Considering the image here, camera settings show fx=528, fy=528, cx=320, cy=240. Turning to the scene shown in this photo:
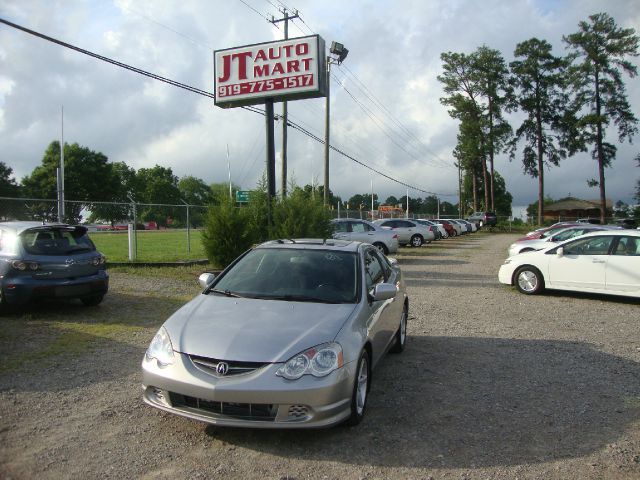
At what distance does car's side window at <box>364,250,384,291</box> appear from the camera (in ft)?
17.6

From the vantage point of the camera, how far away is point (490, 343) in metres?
7.21

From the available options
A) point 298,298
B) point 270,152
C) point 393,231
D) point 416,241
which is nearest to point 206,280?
point 298,298

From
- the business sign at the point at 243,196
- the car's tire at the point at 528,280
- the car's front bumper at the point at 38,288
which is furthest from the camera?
the business sign at the point at 243,196

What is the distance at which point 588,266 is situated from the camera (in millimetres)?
10773

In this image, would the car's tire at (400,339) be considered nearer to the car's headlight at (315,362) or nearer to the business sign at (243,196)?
the car's headlight at (315,362)

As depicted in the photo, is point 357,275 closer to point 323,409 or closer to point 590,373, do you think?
point 323,409

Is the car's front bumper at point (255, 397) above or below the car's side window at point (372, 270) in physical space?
below

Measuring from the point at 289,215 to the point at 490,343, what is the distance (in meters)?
7.93

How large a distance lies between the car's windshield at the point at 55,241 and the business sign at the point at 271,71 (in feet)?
28.5

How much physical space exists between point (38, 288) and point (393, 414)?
19.5ft

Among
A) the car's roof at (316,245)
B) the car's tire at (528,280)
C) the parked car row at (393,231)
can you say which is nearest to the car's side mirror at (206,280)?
the car's roof at (316,245)

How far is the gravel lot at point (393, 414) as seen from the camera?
3621 millimetres

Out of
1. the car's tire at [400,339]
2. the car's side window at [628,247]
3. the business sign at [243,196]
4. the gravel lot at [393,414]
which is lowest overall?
the gravel lot at [393,414]

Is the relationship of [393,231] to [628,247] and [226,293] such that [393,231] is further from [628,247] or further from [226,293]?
[226,293]
